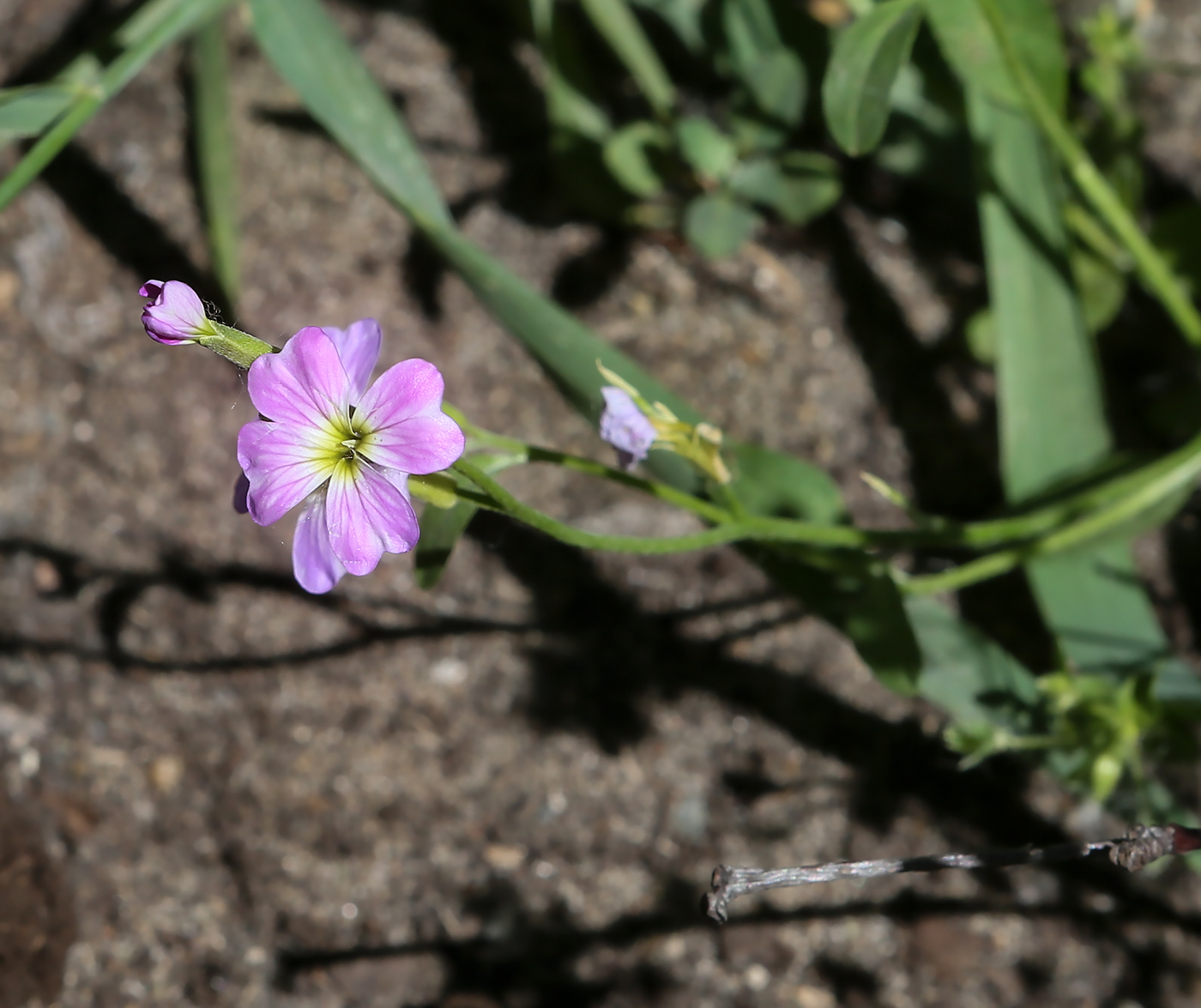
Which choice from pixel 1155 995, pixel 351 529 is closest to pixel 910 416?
pixel 1155 995

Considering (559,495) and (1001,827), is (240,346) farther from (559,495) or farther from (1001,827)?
(1001,827)

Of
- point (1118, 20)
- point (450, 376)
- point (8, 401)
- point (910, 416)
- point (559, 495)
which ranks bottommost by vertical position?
point (910, 416)

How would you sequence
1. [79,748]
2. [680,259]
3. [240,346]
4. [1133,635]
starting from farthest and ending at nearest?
[680,259] < [79,748] < [1133,635] < [240,346]

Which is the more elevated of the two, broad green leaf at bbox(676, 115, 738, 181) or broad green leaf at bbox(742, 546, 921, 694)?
broad green leaf at bbox(676, 115, 738, 181)

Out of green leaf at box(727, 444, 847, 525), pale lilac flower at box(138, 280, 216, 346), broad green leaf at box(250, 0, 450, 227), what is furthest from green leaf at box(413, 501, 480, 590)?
broad green leaf at box(250, 0, 450, 227)

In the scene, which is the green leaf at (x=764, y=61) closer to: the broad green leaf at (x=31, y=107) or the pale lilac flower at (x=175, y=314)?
the broad green leaf at (x=31, y=107)

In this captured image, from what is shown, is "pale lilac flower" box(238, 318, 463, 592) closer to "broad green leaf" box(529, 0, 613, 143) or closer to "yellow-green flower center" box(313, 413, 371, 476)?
"yellow-green flower center" box(313, 413, 371, 476)

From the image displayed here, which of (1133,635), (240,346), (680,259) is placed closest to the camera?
(240,346)

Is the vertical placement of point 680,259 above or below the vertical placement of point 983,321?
above
